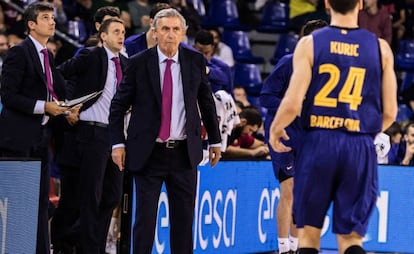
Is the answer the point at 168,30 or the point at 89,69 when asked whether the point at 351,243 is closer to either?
the point at 168,30

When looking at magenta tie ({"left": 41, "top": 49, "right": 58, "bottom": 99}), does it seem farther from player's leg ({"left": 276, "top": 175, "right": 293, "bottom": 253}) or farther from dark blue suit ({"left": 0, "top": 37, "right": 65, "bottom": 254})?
player's leg ({"left": 276, "top": 175, "right": 293, "bottom": 253})

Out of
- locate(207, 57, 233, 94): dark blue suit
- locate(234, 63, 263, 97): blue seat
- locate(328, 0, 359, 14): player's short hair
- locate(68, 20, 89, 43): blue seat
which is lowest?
locate(207, 57, 233, 94): dark blue suit

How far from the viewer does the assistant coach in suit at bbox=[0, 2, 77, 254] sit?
9.07 m

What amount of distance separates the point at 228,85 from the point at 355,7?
4597mm

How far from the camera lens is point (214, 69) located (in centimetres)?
1074

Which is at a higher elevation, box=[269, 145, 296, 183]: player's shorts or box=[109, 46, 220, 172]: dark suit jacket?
box=[109, 46, 220, 172]: dark suit jacket

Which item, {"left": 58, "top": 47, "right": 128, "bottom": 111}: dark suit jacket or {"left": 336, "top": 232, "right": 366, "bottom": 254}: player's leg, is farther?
{"left": 58, "top": 47, "right": 128, "bottom": 111}: dark suit jacket

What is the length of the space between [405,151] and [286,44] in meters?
4.62

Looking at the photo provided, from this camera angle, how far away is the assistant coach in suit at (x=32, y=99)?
29.8 feet

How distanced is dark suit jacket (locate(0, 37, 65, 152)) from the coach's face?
4.39ft

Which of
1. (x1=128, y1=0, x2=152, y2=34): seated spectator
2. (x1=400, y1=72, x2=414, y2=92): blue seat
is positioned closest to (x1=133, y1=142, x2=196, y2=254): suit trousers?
(x1=128, y1=0, x2=152, y2=34): seated spectator

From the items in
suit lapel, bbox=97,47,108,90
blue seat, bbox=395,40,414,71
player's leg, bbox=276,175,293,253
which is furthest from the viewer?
blue seat, bbox=395,40,414,71

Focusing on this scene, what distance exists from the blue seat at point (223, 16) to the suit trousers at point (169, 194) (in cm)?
945

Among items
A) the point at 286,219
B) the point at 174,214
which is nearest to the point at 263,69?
the point at 286,219
